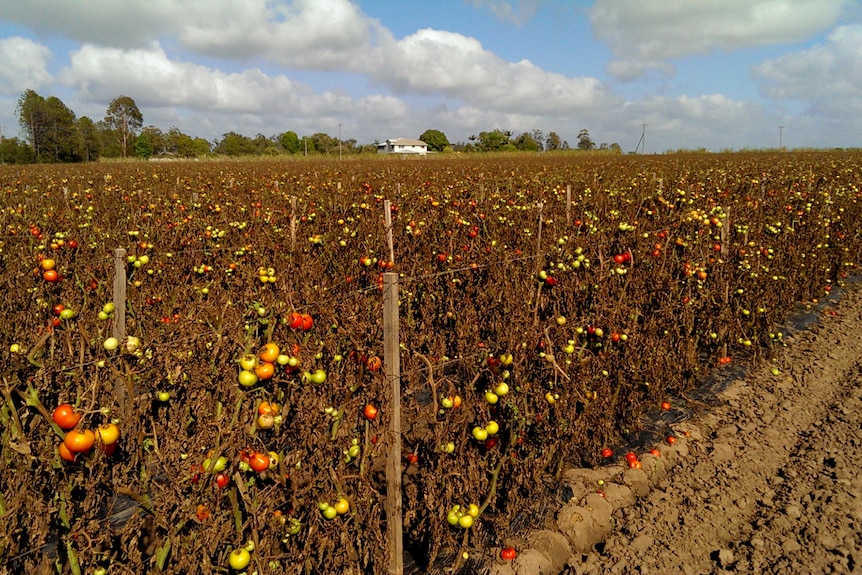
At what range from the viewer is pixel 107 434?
1761 millimetres

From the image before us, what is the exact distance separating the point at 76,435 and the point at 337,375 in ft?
3.22

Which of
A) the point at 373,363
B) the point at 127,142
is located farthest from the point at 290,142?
the point at 373,363

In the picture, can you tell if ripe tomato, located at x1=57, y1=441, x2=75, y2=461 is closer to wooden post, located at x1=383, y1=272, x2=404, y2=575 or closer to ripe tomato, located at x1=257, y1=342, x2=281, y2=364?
ripe tomato, located at x1=257, y1=342, x2=281, y2=364

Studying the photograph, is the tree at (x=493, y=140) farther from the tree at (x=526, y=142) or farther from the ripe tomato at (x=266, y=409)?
the ripe tomato at (x=266, y=409)

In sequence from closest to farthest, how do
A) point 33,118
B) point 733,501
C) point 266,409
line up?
point 266,409 → point 733,501 → point 33,118

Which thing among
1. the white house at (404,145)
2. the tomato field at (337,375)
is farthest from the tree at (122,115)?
the tomato field at (337,375)

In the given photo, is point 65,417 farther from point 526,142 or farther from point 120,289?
point 526,142

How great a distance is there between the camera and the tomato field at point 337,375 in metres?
1.94

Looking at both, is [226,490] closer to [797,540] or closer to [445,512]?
[445,512]

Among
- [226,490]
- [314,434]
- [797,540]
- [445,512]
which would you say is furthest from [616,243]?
[226,490]

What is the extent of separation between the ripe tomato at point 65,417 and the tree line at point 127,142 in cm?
5748

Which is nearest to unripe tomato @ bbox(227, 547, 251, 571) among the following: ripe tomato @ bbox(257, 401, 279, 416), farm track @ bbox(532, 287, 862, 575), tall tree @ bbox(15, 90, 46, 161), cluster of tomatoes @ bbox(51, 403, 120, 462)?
ripe tomato @ bbox(257, 401, 279, 416)

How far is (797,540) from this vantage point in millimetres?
3047

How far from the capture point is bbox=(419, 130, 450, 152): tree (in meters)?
99.6
